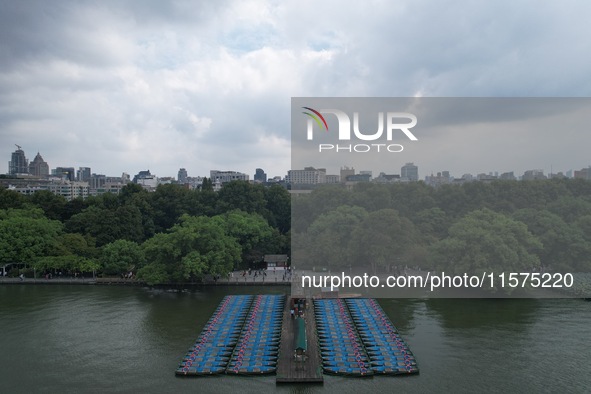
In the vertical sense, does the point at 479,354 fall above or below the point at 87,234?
below

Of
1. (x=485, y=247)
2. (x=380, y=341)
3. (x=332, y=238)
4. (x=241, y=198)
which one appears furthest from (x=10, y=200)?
(x=485, y=247)

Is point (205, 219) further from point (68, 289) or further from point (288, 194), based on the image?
point (288, 194)

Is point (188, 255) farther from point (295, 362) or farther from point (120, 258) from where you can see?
point (295, 362)

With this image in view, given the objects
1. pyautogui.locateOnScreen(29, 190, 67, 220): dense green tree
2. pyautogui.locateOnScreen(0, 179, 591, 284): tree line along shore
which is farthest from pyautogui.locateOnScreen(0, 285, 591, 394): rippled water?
pyautogui.locateOnScreen(29, 190, 67, 220): dense green tree

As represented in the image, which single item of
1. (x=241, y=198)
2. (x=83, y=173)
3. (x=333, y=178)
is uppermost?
(x=83, y=173)

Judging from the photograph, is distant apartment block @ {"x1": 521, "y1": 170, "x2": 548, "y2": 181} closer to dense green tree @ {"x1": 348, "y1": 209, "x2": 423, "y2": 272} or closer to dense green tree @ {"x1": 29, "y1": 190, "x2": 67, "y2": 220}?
dense green tree @ {"x1": 348, "y1": 209, "x2": 423, "y2": 272}

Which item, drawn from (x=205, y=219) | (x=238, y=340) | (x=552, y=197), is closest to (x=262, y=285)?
(x=205, y=219)

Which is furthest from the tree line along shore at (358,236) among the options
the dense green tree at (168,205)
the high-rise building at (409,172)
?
the dense green tree at (168,205)
